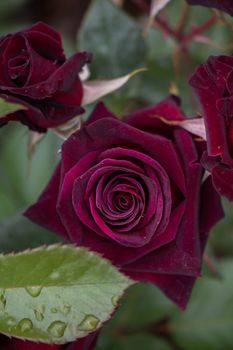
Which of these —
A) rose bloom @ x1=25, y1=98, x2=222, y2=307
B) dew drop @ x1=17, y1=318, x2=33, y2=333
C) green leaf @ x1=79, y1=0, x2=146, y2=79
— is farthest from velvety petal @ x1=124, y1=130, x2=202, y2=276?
green leaf @ x1=79, y1=0, x2=146, y2=79

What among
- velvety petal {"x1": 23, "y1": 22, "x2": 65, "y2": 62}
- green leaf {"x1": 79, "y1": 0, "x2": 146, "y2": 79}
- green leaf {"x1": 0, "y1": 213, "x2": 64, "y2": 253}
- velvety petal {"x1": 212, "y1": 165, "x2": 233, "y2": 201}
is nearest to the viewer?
velvety petal {"x1": 212, "y1": 165, "x2": 233, "y2": 201}

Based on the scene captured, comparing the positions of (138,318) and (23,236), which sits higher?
(23,236)

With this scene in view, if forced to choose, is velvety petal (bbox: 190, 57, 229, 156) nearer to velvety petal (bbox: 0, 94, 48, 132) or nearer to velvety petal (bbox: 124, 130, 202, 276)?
velvety petal (bbox: 124, 130, 202, 276)

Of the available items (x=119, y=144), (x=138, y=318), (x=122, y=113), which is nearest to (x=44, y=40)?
(x=119, y=144)

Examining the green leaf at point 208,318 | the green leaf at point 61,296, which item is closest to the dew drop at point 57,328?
the green leaf at point 61,296

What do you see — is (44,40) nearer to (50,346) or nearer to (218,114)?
(218,114)

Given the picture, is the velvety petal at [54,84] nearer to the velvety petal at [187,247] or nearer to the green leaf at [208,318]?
the velvety petal at [187,247]

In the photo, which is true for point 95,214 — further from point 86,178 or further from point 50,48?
point 50,48
